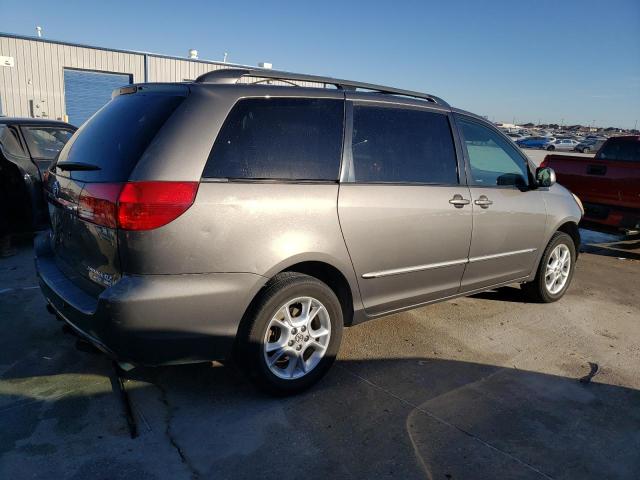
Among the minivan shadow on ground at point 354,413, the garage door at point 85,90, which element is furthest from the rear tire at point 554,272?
the garage door at point 85,90

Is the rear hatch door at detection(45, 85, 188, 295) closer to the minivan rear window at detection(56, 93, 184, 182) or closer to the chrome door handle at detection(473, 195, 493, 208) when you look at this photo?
the minivan rear window at detection(56, 93, 184, 182)

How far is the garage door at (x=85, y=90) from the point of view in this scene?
2017cm

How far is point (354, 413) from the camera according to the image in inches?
117

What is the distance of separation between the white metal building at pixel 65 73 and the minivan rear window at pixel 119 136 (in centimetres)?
1866

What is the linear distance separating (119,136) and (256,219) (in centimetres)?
91

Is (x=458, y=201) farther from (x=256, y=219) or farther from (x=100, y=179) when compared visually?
(x=100, y=179)

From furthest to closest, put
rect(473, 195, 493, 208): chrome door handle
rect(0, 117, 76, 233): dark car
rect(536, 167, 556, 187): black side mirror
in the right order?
rect(0, 117, 76, 233): dark car, rect(536, 167, 556, 187): black side mirror, rect(473, 195, 493, 208): chrome door handle

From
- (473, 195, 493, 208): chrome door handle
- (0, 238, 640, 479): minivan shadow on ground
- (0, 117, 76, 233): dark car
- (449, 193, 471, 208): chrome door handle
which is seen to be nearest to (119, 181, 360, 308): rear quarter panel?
(0, 238, 640, 479): minivan shadow on ground

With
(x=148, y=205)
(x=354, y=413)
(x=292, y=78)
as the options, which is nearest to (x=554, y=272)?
(x=354, y=413)

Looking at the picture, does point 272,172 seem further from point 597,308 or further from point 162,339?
point 597,308

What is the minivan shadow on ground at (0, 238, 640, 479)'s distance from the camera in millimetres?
2510

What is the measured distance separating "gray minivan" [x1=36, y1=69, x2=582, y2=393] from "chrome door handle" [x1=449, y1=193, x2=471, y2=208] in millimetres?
13

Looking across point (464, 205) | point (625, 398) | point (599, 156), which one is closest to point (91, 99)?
point (599, 156)

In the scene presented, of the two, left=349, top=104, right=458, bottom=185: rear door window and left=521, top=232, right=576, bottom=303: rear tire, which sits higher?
left=349, top=104, right=458, bottom=185: rear door window
